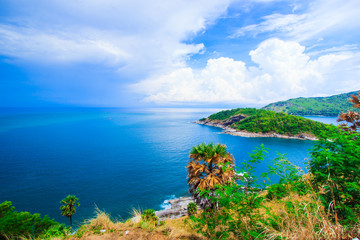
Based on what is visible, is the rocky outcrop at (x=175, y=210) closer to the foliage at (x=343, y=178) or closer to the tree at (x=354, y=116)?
the tree at (x=354, y=116)

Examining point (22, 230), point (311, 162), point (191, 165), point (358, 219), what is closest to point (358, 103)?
point (311, 162)

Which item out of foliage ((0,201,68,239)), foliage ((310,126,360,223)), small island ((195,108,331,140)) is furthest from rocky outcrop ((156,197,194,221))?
small island ((195,108,331,140))

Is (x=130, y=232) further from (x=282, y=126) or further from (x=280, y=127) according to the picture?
(x=282, y=126)

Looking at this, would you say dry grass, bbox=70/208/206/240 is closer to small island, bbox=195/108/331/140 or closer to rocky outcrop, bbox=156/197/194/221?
rocky outcrop, bbox=156/197/194/221

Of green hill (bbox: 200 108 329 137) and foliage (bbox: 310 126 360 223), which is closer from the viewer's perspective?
foliage (bbox: 310 126 360 223)

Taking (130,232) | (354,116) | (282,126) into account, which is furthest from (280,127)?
(130,232)

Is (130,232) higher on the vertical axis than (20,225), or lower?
higher

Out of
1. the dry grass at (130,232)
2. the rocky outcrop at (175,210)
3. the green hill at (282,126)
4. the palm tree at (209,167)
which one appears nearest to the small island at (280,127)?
the green hill at (282,126)

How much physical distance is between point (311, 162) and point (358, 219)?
1.56m

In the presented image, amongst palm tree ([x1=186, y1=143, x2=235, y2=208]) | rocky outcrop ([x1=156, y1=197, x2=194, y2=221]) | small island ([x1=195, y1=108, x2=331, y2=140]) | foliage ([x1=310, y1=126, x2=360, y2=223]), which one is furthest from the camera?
small island ([x1=195, y1=108, x2=331, y2=140])

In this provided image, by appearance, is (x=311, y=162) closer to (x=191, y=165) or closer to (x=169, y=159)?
(x=191, y=165)

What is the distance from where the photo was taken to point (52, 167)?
45.4 meters

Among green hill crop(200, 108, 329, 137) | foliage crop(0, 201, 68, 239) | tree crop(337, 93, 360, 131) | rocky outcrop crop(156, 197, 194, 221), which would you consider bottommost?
rocky outcrop crop(156, 197, 194, 221)

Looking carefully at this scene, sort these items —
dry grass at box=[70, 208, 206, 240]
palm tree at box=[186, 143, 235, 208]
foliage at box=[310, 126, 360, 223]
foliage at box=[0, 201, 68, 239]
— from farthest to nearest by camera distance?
foliage at box=[0, 201, 68, 239], palm tree at box=[186, 143, 235, 208], dry grass at box=[70, 208, 206, 240], foliage at box=[310, 126, 360, 223]
